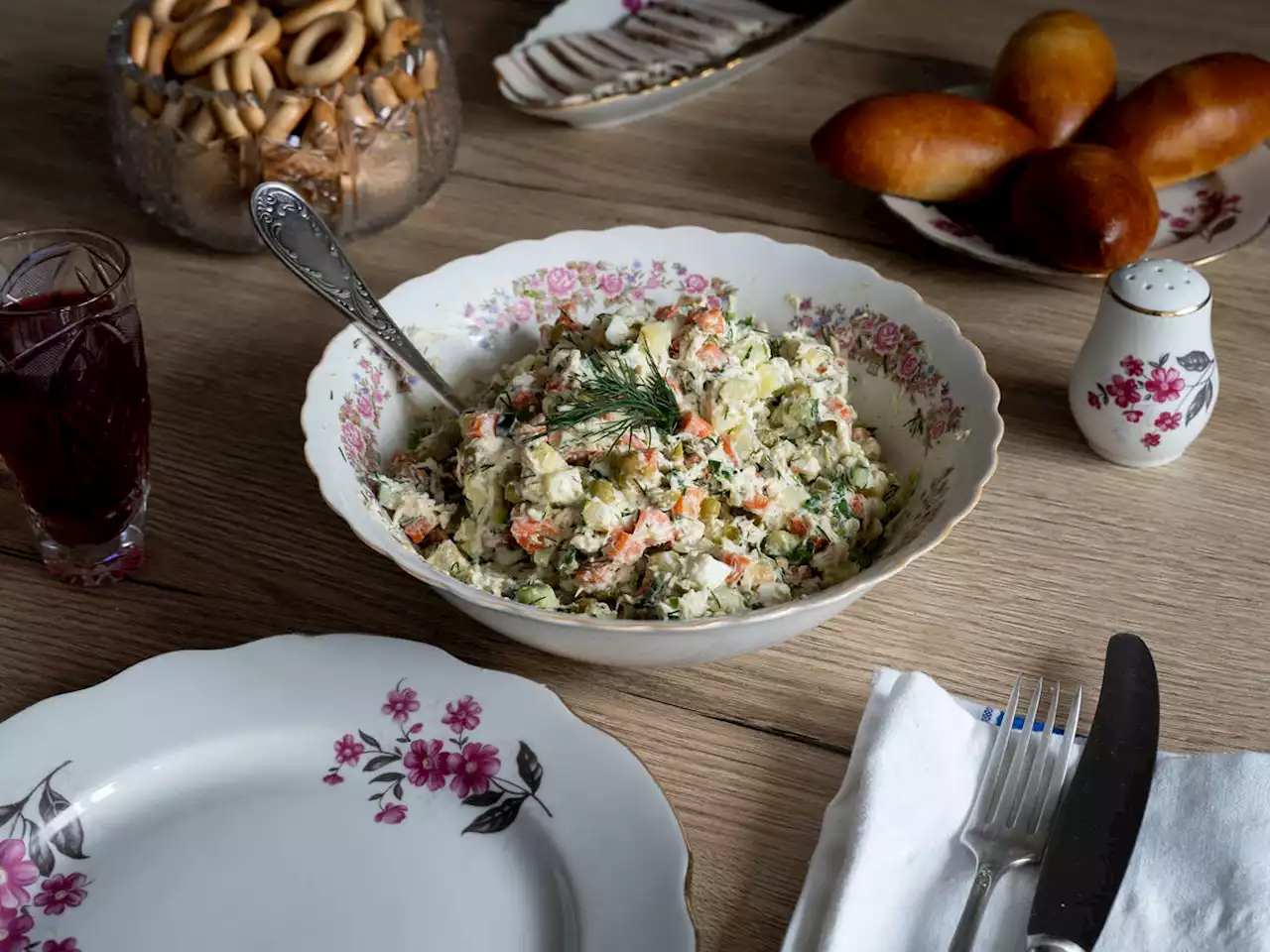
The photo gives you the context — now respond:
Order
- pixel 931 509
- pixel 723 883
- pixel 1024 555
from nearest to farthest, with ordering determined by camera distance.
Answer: pixel 723 883, pixel 931 509, pixel 1024 555

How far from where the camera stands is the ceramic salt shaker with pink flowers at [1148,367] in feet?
3.86

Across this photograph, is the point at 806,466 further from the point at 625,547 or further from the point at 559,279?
the point at 559,279

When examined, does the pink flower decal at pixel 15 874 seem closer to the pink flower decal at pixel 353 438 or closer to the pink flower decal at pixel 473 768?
the pink flower decal at pixel 473 768

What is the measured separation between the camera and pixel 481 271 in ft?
4.21

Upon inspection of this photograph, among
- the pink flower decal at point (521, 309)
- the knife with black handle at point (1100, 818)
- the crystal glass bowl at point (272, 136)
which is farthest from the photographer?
the crystal glass bowl at point (272, 136)

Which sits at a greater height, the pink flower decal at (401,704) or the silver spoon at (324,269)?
the silver spoon at (324,269)

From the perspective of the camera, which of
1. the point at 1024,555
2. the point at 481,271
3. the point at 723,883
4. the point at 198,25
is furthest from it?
the point at 198,25

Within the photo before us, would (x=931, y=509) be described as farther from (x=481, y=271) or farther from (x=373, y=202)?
(x=373, y=202)

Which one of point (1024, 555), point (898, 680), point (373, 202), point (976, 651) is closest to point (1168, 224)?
point (1024, 555)

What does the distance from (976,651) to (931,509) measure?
153 millimetres

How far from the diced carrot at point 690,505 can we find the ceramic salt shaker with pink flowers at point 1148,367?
0.48 m

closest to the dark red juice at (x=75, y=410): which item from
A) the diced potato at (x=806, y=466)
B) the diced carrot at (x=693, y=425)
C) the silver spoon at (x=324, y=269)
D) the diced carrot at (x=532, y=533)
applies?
the silver spoon at (x=324, y=269)

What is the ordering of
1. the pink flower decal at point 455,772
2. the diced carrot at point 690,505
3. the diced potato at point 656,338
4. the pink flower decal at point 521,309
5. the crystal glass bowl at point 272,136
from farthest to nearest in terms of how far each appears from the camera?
the crystal glass bowl at point 272,136, the pink flower decal at point 521,309, the diced potato at point 656,338, the diced carrot at point 690,505, the pink flower decal at point 455,772

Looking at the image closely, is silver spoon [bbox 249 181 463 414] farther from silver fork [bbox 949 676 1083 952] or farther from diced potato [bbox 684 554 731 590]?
silver fork [bbox 949 676 1083 952]
